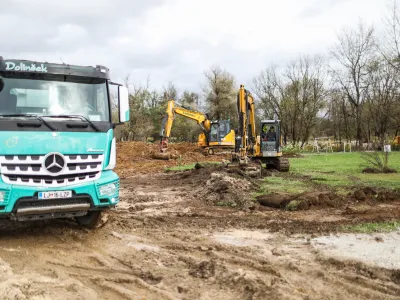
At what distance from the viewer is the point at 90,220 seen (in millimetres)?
7977

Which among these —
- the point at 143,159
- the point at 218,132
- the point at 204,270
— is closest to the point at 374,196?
the point at 204,270

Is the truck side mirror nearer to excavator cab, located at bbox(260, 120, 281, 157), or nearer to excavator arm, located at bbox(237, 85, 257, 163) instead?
excavator arm, located at bbox(237, 85, 257, 163)

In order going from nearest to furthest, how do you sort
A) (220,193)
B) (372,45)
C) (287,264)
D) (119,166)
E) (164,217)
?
→ (287,264) → (164,217) → (220,193) → (119,166) → (372,45)

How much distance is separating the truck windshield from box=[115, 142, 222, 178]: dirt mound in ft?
45.5

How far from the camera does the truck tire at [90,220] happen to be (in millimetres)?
7938

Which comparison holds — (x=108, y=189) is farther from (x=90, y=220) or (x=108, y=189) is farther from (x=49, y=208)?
(x=90, y=220)

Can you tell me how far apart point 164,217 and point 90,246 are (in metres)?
2.93

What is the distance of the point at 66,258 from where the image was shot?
242 inches

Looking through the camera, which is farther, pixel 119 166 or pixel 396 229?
pixel 119 166

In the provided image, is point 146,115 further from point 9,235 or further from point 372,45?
point 9,235

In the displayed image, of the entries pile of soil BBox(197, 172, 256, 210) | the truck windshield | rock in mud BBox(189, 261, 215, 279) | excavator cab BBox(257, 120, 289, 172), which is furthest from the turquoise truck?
excavator cab BBox(257, 120, 289, 172)

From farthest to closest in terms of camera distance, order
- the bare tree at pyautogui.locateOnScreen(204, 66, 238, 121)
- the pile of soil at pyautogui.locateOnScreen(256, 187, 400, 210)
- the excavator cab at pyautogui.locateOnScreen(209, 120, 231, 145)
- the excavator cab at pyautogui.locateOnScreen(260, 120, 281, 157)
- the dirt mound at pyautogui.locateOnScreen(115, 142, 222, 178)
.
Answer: the bare tree at pyautogui.locateOnScreen(204, 66, 238, 121) < the excavator cab at pyautogui.locateOnScreen(209, 120, 231, 145) < the dirt mound at pyautogui.locateOnScreen(115, 142, 222, 178) < the excavator cab at pyautogui.locateOnScreen(260, 120, 281, 157) < the pile of soil at pyautogui.locateOnScreen(256, 187, 400, 210)

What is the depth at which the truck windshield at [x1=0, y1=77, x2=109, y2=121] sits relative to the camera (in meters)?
6.89

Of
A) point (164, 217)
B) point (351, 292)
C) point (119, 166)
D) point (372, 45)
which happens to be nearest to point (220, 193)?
point (164, 217)
